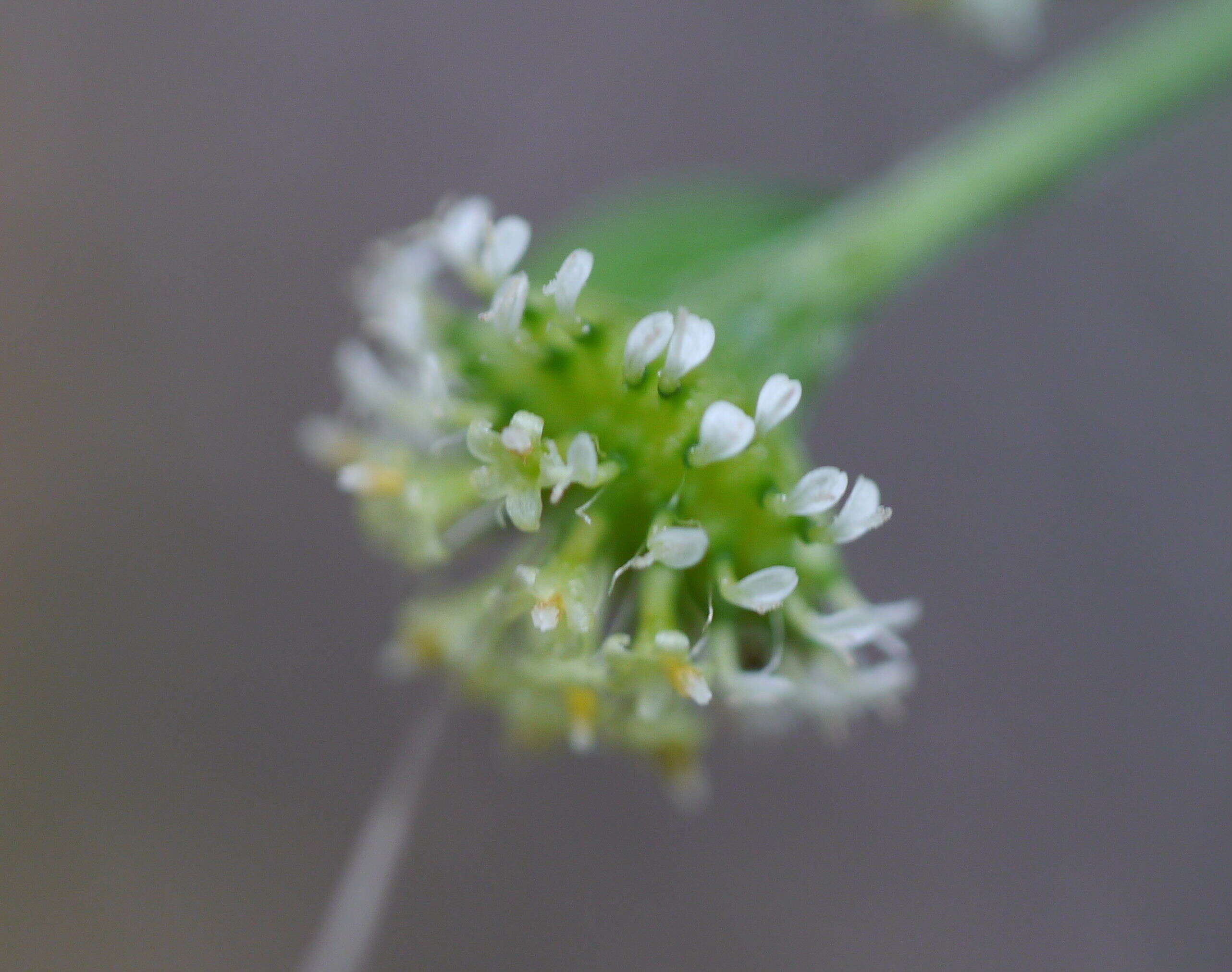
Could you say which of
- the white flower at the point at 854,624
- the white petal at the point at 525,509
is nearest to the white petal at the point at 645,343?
the white petal at the point at 525,509

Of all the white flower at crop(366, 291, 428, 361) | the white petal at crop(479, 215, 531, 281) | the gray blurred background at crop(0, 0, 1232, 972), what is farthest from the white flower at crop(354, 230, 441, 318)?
the gray blurred background at crop(0, 0, 1232, 972)

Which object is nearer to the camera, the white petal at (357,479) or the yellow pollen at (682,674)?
the yellow pollen at (682,674)

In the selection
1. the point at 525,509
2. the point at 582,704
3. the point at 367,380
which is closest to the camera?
the point at 525,509

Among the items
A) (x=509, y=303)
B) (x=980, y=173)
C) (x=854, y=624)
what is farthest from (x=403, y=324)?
(x=980, y=173)

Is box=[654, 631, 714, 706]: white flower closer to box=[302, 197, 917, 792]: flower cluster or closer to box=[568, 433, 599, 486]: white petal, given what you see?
box=[302, 197, 917, 792]: flower cluster

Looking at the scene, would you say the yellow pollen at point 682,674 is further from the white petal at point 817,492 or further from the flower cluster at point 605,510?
the white petal at point 817,492

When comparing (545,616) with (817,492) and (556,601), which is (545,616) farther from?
(817,492)
